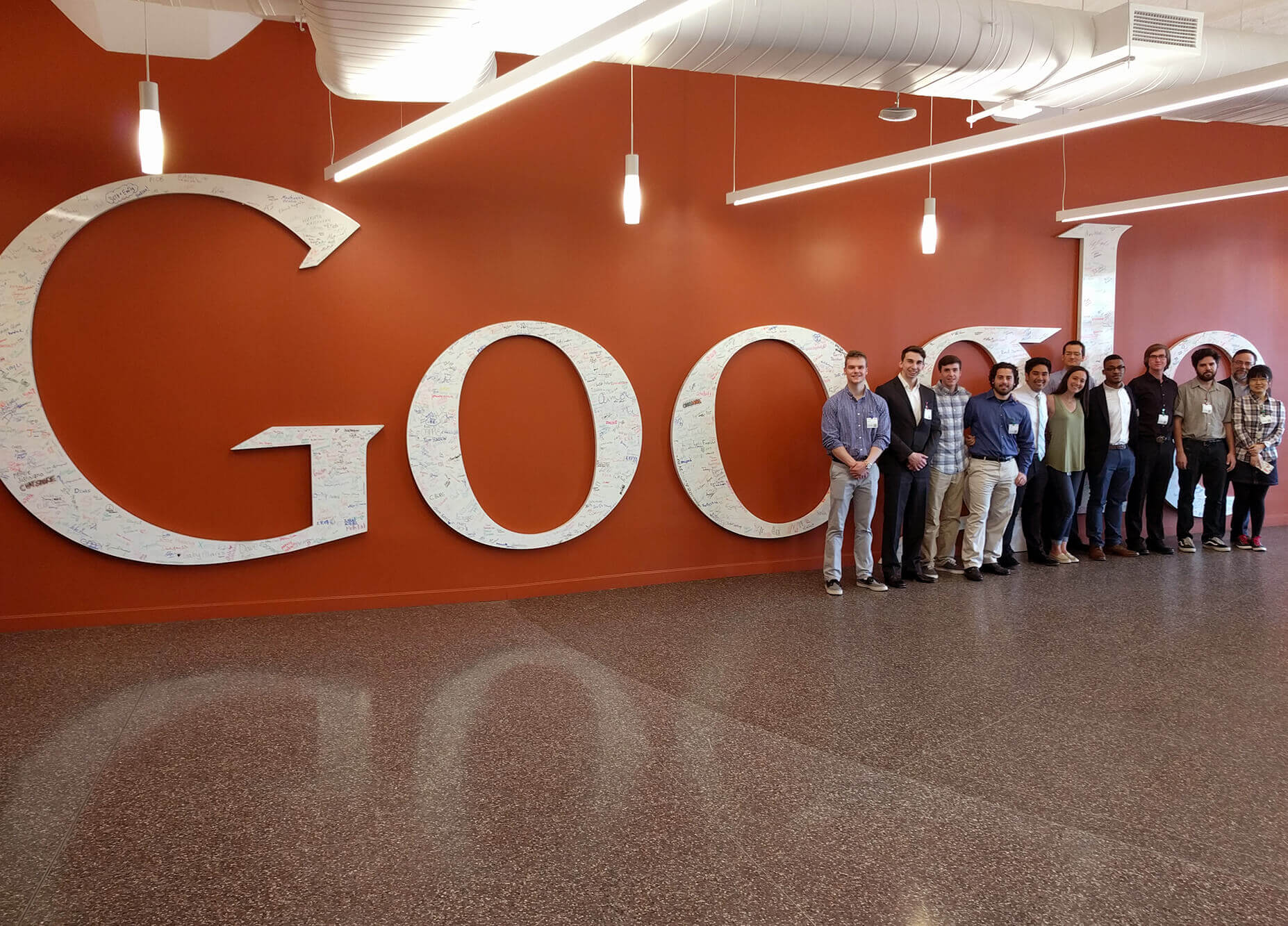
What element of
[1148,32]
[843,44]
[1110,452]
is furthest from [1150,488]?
[843,44]

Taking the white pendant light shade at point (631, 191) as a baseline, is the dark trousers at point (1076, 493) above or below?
below

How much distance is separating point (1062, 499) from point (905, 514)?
4.66 feet

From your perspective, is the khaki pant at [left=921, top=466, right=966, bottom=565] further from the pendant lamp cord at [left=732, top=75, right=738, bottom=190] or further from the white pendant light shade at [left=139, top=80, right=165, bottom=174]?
the white pendant light shade at [left=139, top=80, right=165, bottom=174]

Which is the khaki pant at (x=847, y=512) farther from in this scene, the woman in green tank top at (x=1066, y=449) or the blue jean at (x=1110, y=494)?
the blue jean at (x=1110, y=494)

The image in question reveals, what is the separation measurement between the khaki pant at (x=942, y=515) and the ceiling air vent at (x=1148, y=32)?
9.83 feet

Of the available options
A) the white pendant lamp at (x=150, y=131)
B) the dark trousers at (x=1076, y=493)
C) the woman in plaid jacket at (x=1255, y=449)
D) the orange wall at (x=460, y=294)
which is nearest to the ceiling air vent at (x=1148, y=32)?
the orange wall at (x=460, y=294)

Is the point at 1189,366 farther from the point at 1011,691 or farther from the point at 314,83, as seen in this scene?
the point at 314,83

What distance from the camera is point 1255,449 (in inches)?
291

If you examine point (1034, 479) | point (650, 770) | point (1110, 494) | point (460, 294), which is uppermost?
point (460, 294)

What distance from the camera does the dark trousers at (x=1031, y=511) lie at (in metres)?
6.94

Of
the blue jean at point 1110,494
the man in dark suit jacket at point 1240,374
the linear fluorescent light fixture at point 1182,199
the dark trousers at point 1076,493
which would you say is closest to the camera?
the linear fluorescent light fixture at point 1182,199

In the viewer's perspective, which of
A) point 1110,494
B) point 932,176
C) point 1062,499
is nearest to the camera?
point 1062,499

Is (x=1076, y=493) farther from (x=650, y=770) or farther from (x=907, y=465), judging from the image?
(x=650, y=770)

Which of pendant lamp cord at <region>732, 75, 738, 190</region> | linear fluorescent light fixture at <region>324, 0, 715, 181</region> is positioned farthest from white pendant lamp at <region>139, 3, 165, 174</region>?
pendant lamp cord at <region>732, 75, 738, 190</region>
